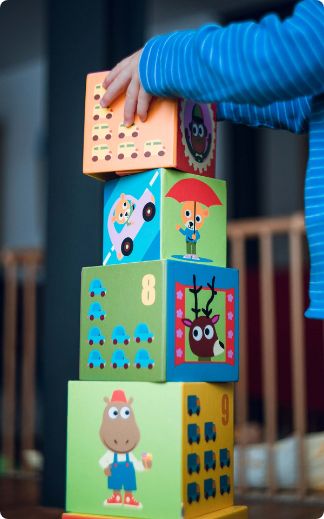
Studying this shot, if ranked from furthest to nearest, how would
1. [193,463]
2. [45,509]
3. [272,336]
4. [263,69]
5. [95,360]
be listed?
[272,336]
[45,509]
[95,360]
[193,463]
[263,69]


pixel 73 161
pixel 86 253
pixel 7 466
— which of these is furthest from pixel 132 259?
pixel 7 466

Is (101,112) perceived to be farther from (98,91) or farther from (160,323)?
(160,323)

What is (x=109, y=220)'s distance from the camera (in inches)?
47.7

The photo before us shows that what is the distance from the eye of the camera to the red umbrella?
1.14m

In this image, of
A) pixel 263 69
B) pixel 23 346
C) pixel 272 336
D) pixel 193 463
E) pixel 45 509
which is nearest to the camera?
pixel 263 69

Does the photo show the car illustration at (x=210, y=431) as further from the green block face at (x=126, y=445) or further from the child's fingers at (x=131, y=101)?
the child's fingers at (x=131, y=101)

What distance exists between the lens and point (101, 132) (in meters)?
1.19

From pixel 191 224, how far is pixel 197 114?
8.4 inches

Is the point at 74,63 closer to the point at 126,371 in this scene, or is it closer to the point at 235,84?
the point at 235,84

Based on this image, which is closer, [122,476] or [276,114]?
[122,476]

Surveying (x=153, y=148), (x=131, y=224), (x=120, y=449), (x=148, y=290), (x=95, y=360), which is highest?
(x=153, y=148)

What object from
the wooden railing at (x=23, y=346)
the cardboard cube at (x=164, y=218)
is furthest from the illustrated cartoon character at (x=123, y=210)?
the wooden railing at (x=23, y=346)

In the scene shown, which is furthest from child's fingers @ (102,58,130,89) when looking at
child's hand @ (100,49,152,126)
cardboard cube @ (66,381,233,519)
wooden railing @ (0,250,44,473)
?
wooden railing @ (0,250,44,473)

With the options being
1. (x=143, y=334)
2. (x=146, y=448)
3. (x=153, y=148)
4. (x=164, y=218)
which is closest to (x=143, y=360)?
(x=143, y=334)
